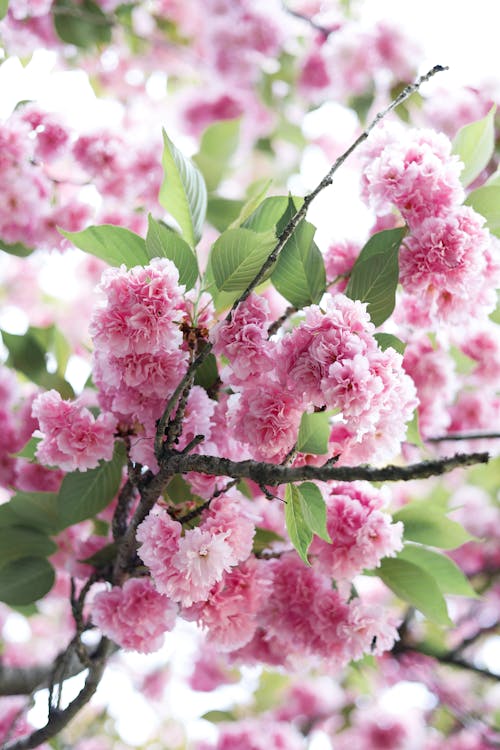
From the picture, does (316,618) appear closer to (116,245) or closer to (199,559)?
(199,559)

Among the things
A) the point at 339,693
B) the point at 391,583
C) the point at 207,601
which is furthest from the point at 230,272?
the point at 339,693

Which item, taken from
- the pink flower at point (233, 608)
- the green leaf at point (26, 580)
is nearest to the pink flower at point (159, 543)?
the pink flower at point (233, 608)

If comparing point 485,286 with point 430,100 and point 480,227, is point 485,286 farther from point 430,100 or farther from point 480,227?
point 430,100

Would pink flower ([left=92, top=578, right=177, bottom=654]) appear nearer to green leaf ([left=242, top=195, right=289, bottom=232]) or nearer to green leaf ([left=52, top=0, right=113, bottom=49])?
green leaf ([left=242, top=195, right=289, bottom=232])

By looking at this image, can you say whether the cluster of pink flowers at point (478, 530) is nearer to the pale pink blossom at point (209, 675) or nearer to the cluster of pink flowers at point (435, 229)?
the pale pink blossom at point (209, 675)

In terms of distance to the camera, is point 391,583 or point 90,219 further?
point 90,219

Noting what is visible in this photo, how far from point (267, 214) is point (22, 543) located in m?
0.77

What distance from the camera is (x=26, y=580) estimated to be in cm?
140

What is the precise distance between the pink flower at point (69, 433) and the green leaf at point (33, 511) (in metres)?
0.24

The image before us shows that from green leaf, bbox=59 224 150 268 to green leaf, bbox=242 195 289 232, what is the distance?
18cm

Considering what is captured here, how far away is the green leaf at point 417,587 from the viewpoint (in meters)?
1.28

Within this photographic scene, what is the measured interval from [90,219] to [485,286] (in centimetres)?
110

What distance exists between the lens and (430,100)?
8.07 feet

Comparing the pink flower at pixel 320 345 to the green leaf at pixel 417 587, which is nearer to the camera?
the pink flower at pixel 320 345
